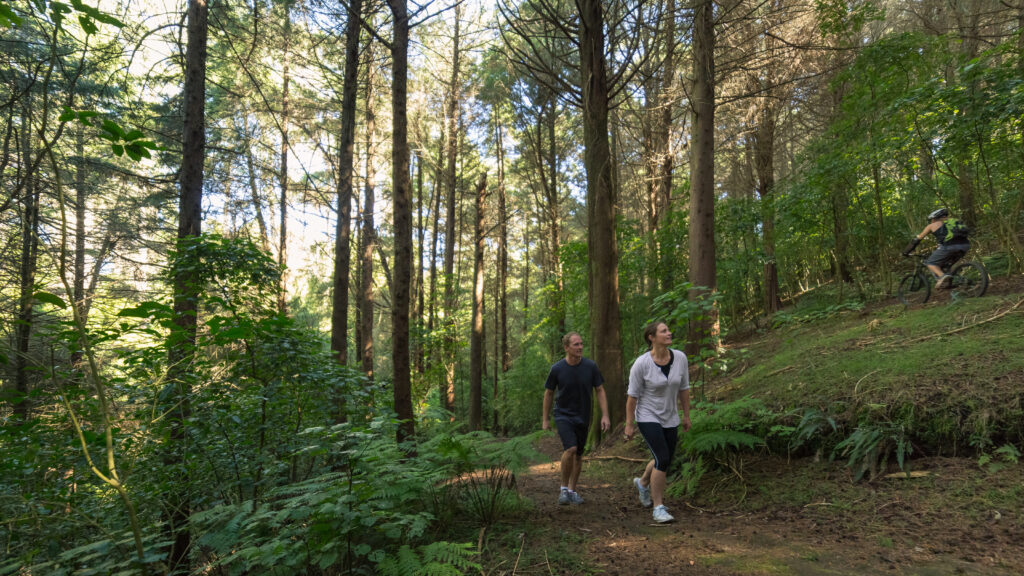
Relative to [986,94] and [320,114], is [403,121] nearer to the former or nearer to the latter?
[986,94]

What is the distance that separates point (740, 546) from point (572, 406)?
80.1 inches

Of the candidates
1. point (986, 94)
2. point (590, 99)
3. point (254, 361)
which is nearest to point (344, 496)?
point (254, 361)

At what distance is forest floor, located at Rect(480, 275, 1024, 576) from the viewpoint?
316 centimetres

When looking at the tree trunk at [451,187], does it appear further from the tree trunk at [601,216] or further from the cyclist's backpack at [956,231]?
the cyclist's backpack at [956,231]

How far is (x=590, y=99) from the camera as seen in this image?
7.76m

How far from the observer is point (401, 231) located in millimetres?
6895

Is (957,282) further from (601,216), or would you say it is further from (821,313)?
(601,216)

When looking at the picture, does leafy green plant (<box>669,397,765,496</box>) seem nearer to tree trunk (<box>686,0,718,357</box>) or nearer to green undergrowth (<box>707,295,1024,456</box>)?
green undergrowth (<box>707,295,1024,456</box>)

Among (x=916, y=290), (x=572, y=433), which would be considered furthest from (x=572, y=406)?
(x=916, y=290)

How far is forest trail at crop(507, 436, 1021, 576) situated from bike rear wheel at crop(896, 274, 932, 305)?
5332 millimetres

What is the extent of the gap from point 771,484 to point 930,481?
4.26 feet

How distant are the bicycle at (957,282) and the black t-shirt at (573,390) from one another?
6.13 meters

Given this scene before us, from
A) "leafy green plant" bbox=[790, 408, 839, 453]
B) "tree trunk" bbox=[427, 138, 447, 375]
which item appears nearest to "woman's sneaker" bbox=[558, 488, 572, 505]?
"leafy green plant" bbox=[790, 408, 839, 453]

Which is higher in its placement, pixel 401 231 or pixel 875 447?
pixel 401 231
